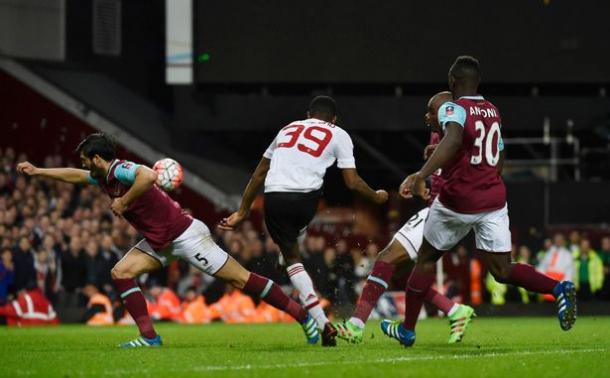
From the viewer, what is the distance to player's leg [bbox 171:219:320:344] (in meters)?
11.0

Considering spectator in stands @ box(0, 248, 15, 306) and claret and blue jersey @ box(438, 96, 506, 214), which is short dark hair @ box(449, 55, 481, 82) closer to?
claret and blue jersey @ box(438, 96, 506, 214)

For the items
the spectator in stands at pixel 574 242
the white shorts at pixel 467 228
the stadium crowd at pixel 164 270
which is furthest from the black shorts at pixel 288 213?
the spectator in stands at pixel 574 242

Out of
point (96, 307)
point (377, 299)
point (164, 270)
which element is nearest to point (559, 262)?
point (164, 270)

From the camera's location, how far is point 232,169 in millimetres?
30234

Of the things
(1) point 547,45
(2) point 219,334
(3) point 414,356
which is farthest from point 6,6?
(3) point 414,356

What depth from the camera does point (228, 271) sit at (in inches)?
437

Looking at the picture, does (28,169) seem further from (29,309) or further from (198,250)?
(29,309)

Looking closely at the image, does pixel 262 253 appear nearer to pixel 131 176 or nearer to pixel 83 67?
pixel 83 67

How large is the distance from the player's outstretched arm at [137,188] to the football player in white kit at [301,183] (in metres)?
1.02

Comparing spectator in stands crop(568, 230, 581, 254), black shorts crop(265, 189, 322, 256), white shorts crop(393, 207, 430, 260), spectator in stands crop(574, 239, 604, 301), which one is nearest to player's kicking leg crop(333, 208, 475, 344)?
white shorts crop(393, 207, 430, 260)

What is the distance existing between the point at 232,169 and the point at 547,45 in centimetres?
826

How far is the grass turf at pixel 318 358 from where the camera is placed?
830cm

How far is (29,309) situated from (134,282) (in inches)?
398

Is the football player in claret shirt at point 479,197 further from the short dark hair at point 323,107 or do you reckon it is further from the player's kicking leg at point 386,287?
the short dark hair at point 323,107
